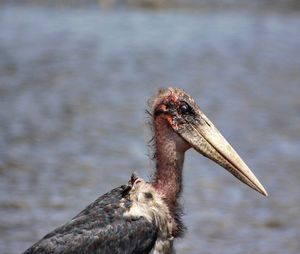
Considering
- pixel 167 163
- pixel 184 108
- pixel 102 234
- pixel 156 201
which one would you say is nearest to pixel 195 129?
pixel 184 108

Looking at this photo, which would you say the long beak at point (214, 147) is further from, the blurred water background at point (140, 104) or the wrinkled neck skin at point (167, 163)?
the blurred water background at point (140, 104)

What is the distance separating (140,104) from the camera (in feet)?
Answer: 45.2

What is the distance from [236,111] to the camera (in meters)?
13.5

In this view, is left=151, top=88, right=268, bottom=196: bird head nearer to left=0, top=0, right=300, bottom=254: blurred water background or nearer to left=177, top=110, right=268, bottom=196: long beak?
left=177, top=110, right=268, bottom=196: long beak

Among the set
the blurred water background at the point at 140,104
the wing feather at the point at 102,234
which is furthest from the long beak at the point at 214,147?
the wing feather at the point at 102,234

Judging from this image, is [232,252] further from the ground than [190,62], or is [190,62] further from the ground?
[190,62]

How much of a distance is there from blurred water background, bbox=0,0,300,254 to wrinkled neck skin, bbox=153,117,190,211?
0.82ft

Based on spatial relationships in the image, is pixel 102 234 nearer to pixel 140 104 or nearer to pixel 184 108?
pixel 184 108

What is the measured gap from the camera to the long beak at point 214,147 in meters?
6.01

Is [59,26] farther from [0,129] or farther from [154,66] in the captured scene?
[0,129]

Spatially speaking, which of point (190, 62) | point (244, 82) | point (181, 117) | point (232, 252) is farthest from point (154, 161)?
point (190, 62)

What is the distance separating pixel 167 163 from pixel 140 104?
780 centimetres

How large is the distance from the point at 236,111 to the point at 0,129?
3.25 m

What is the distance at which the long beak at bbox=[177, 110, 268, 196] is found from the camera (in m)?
6.01
